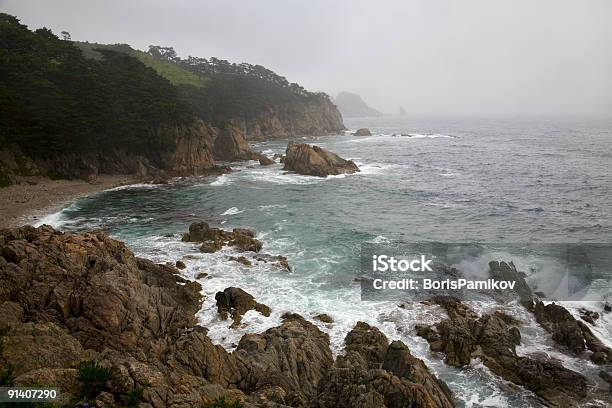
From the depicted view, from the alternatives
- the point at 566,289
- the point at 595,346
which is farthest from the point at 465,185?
the point at 595,346

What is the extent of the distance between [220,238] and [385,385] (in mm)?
23897

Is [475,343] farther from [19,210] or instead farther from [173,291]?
[19,210]

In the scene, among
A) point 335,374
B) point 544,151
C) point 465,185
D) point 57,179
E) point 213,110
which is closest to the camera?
point 335,374

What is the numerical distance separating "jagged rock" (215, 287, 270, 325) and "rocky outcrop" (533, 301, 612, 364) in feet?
54.3

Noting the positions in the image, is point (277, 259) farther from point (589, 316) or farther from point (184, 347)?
point (589, 316)

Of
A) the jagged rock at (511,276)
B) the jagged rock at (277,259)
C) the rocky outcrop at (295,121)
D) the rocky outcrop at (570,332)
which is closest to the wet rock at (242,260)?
the jagged rock at (277,259)

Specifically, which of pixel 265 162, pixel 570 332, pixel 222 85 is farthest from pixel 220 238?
pixel 222 85

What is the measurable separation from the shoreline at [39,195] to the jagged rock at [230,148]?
88.2 feet

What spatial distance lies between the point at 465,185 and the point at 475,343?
143ft

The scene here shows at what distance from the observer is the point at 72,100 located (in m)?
56.5

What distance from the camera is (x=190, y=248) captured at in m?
34.1

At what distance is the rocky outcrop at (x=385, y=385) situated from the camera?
14.3 m

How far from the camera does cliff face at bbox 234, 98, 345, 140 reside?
128m

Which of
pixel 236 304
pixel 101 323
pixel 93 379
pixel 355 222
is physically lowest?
pixel 236 304
